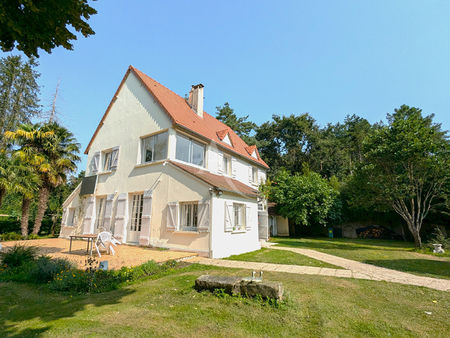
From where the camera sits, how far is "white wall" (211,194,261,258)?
30.0ft

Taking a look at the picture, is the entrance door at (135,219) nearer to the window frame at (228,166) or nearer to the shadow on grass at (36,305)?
the window frame at (228,166)

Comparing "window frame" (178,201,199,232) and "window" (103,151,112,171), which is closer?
"window frame" (178,201,199,232)

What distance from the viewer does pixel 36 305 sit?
4.06 metres

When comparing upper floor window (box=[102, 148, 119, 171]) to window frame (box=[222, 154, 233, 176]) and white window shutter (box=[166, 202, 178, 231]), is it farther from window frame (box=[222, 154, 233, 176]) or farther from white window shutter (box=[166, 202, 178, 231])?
window frame (box=[222, 154, 233, 176])

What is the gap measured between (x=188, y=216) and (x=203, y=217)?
46.2 inches

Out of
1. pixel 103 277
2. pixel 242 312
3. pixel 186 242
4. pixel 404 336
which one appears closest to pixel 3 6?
pixel 103 277

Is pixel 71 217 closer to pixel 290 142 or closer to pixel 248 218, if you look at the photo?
pixel 248 218

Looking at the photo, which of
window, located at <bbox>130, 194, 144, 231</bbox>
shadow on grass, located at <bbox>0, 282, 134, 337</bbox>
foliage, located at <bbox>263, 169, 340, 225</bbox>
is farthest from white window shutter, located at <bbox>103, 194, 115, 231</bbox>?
foliage, located at <bbox>263, 169, 340, 225</bbox>

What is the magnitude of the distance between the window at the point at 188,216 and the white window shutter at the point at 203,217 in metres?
0.50

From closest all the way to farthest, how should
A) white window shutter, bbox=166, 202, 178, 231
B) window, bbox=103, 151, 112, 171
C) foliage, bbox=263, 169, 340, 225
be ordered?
1. white window shutter, bbox=166, 202, 178, 231
2. window, bbox=103, 151, 112, 171
3. foliage, bbox=263, 169, 340, 225

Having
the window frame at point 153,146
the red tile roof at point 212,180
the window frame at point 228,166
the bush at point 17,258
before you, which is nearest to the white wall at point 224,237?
the red tile roof at point 212,180

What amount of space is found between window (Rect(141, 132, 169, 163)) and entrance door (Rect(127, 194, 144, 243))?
86.9 inches

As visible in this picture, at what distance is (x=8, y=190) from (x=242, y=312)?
57.3 ft

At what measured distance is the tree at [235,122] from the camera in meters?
34.0
